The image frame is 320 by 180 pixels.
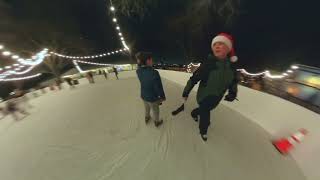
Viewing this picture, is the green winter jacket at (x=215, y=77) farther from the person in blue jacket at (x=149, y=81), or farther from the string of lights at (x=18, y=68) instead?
the string of lights at (x=18, y=68)

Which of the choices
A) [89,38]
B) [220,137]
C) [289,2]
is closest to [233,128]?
[220,137]

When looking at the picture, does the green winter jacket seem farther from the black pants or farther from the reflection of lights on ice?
the reflection of lights on ice

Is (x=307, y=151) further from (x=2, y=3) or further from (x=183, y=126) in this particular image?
(x=2, y=3)

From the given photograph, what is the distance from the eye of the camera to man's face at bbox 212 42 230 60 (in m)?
2.72

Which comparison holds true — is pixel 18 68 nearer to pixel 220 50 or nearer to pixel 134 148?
pixel 134 148

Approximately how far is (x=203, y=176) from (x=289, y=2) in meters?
9.51

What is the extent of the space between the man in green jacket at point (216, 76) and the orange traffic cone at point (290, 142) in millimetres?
811

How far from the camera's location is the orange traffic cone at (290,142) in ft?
9.01

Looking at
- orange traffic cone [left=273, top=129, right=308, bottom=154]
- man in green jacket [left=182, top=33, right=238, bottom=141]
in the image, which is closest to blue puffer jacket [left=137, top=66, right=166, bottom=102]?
man in green jacket [left=182, top=33, right=238, bottom=141]

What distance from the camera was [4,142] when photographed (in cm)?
364

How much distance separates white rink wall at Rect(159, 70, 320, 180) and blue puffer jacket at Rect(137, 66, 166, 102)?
1.64 m

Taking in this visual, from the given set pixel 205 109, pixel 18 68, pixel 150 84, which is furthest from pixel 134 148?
pixel 18 68

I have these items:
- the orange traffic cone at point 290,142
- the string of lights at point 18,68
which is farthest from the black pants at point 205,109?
the string of lights at point 18,68

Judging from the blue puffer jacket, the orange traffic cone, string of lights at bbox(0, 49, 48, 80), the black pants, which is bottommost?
the orange traffic cone
